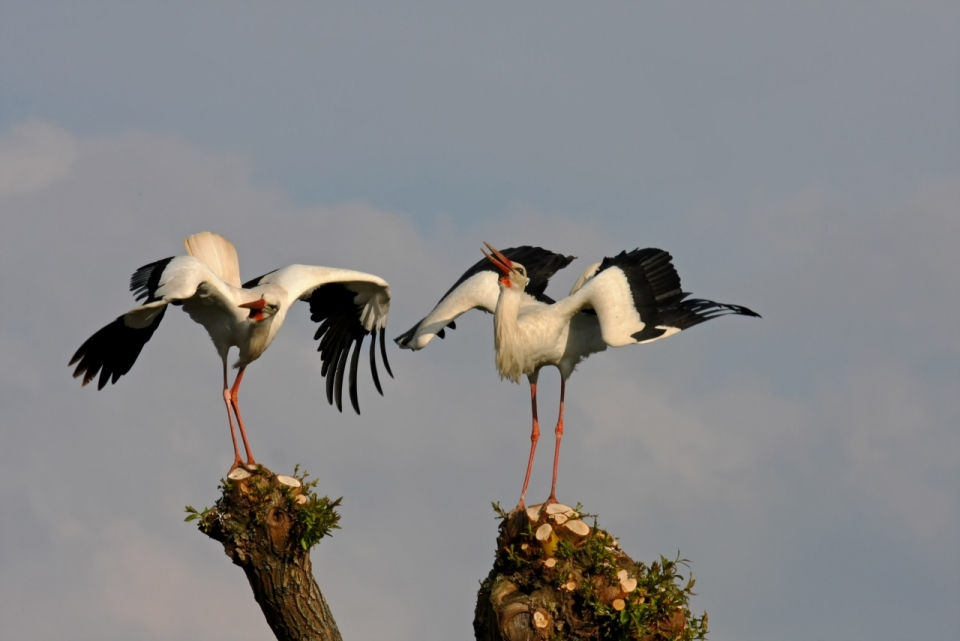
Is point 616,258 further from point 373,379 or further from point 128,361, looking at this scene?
point 128,361

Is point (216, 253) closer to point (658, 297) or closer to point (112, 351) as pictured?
point (112, 351)

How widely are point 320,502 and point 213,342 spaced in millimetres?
2373

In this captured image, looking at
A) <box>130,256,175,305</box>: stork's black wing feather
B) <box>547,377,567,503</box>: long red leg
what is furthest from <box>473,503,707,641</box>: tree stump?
<box>130,256,175,305</box>: stork's black wing feather

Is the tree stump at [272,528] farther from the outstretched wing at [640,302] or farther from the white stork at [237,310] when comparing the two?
the outstretched wing at [640,302]

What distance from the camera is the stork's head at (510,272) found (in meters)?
10.5

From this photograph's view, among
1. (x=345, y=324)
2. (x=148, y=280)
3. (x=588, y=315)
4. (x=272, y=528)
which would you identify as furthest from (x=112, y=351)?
(x=588, y=315)

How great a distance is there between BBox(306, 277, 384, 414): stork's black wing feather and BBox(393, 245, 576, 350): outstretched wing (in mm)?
868

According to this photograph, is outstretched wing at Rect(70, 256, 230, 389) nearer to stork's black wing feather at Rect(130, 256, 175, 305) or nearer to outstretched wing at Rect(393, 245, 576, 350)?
stork's black wing feather at Rect(130, 256, 175, 305)

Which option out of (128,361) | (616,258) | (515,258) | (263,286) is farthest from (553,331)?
(128,361)

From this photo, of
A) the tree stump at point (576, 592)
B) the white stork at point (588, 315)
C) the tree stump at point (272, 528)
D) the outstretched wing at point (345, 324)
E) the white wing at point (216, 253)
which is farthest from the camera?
the outstretched wing at point (345, 324)

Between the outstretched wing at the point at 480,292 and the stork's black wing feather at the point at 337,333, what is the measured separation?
87 centimetres

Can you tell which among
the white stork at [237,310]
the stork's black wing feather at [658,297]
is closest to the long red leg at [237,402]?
the white stork at [237,310]

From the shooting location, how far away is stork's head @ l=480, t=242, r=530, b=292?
10.5 m

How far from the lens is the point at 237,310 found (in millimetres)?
10492
